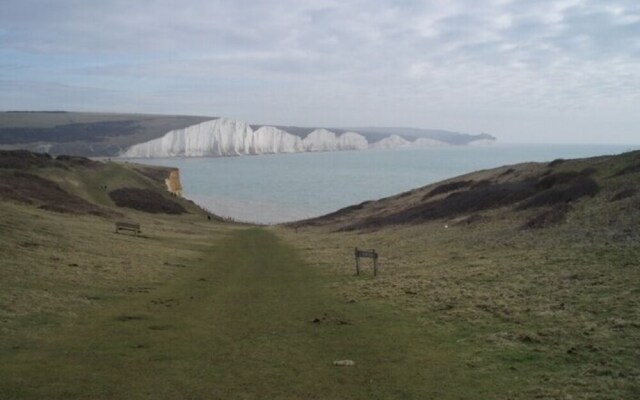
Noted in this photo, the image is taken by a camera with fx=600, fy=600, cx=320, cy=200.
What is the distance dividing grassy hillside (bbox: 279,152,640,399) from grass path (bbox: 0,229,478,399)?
3.78 feet

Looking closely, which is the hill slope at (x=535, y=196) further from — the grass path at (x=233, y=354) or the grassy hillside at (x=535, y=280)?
the grass path at (x=233, y=354)

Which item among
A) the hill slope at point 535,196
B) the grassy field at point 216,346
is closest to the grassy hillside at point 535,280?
the hill slope at point 535,196

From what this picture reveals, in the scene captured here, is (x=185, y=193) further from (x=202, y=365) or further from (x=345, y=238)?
(x=202, y=365)

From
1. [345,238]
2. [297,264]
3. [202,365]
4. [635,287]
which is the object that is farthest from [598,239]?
[345,238]

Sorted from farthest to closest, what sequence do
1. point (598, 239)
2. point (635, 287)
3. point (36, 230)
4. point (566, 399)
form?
point (36, 230), point (598, 239), point (635, 287), point (566, 399)

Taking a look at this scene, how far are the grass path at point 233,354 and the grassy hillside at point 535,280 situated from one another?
1.15 m

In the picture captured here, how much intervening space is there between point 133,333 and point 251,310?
3.89 m

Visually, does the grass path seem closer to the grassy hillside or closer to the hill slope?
the grassy hillside

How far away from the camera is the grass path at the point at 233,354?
9.64m

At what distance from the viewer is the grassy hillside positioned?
1032 centimetres

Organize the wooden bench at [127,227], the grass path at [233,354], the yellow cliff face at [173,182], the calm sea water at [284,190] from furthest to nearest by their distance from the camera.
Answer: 1. the calm sea water at [284,190]
2. the yellow cliff face at [173,182]
3. the wooden bench at [127,227]
4. the grass path at [233,354]

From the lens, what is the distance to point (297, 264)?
2878 centimetres

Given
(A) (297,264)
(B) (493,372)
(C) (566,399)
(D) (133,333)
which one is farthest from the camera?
(A) (297,264)

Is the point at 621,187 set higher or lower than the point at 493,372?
higher
